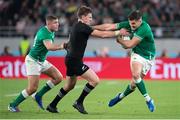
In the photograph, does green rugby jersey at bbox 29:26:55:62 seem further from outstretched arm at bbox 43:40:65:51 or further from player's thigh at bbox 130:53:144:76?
player's thigh at bbox 130:53:144:76

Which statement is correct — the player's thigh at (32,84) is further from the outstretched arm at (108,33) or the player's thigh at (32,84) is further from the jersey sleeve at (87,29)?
the outstretched arm at (108,33)

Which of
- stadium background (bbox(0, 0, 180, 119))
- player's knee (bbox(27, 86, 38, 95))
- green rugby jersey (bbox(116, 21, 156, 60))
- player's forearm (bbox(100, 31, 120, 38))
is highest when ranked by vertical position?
player's forearm (bbox(100, 31, 120, 38))

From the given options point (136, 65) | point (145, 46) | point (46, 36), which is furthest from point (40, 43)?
point (145, 46)

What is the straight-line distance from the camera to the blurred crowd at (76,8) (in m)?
32.6

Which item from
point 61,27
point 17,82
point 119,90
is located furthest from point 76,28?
point 61,27

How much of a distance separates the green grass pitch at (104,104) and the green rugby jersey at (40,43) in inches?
49.8

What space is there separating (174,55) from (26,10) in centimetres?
752

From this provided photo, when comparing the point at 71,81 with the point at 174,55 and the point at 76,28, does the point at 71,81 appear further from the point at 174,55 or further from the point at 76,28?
the point at 174,55

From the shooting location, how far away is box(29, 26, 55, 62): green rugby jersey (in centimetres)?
1543

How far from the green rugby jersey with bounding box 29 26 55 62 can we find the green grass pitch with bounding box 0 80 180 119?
126 cm

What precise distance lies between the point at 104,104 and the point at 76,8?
15451 mm

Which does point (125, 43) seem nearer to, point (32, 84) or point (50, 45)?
point (50, 45)

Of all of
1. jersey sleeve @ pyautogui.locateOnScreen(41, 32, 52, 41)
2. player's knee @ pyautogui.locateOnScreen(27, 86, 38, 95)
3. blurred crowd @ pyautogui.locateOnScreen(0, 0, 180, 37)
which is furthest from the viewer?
blurred crowd @ pyautogui.locateOnScreen(0, 0, 180, 37)

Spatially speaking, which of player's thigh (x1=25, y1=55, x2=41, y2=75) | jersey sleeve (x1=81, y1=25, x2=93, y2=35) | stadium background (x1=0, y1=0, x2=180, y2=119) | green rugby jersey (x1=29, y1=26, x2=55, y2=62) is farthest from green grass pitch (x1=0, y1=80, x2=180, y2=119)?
stadium background (x1=0, y1=0, x2=180, y2=119)
